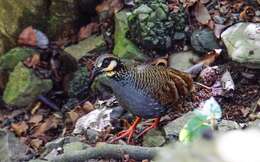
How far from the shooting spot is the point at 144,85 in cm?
400

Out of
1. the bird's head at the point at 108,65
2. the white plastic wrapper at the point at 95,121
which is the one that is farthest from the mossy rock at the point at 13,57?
the bird's head at the point at 108,65

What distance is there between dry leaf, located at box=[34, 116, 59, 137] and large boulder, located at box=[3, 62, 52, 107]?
0.39 meters

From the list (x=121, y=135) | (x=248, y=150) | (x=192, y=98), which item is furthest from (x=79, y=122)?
(x=248, y=150)

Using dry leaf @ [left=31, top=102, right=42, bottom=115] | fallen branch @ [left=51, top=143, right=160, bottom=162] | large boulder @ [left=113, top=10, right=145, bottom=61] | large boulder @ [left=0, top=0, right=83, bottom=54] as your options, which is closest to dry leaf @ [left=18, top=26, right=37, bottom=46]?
large boulder @ [left=0, top=0, right=83, bottom=54]

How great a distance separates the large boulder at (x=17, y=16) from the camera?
616cm

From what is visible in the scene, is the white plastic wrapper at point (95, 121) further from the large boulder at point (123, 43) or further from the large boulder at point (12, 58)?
the large boulder at point (12, 58)

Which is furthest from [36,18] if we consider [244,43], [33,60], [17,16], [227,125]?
[227,125]

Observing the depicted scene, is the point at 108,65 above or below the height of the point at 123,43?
above

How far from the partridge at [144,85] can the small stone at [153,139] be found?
14cm

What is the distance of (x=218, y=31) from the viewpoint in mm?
4961

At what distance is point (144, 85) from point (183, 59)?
3.81ft

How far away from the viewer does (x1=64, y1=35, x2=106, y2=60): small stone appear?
19.0 ft

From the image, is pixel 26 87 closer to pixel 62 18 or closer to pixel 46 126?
pixel 46 126

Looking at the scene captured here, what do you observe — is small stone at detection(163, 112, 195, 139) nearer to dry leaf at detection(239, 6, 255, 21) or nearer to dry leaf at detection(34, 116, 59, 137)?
dry leaf at detection(239, 6, 255, 21)
